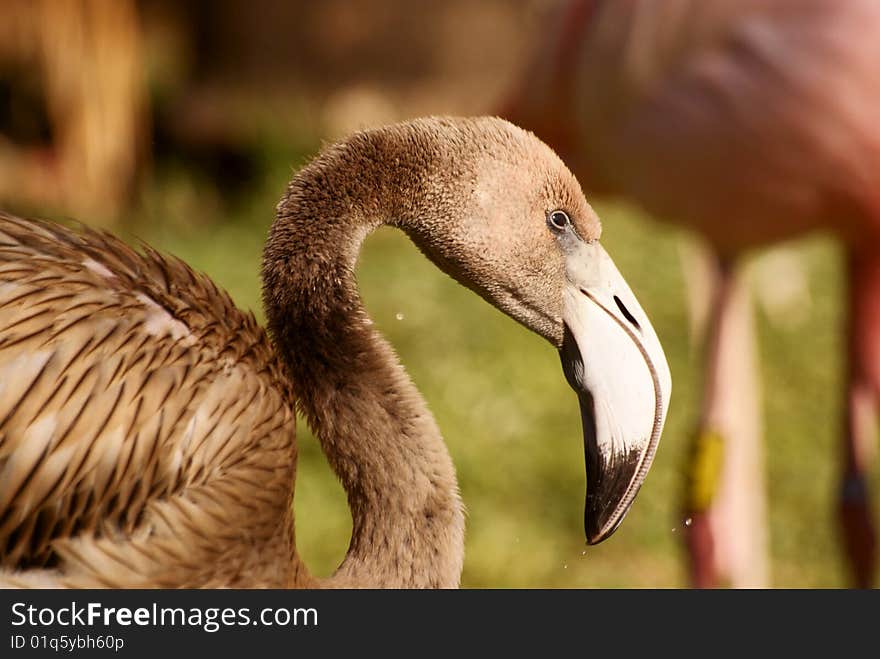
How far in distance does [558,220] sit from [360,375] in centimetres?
35

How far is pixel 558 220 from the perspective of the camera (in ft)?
6.46

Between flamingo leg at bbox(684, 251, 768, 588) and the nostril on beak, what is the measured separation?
1.68m

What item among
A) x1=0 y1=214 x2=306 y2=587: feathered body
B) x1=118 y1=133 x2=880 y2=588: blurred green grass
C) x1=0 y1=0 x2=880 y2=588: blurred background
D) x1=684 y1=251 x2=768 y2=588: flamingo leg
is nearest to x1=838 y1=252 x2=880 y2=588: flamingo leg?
x1=118 y1=133 x2=880 y2=588: blurred green grass

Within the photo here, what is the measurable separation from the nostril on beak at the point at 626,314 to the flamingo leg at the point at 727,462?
1.68 m

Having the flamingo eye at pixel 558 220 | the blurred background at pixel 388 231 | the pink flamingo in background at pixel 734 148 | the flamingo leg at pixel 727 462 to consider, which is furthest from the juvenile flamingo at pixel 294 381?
the blurred background at pixel 388 231

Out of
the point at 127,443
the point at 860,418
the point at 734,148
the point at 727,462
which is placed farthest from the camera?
the point at 727,462

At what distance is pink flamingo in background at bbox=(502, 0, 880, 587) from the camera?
3082mm

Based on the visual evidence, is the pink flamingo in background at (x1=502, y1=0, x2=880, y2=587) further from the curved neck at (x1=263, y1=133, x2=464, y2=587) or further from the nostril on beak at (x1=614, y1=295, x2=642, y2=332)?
the curved neck at (x1=263, y1=133, x2=464, y2=587)

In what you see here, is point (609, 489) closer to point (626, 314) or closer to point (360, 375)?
point (626, 314)

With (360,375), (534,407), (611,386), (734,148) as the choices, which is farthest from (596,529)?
(534,407)

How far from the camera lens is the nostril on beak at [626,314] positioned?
1.93 meters
